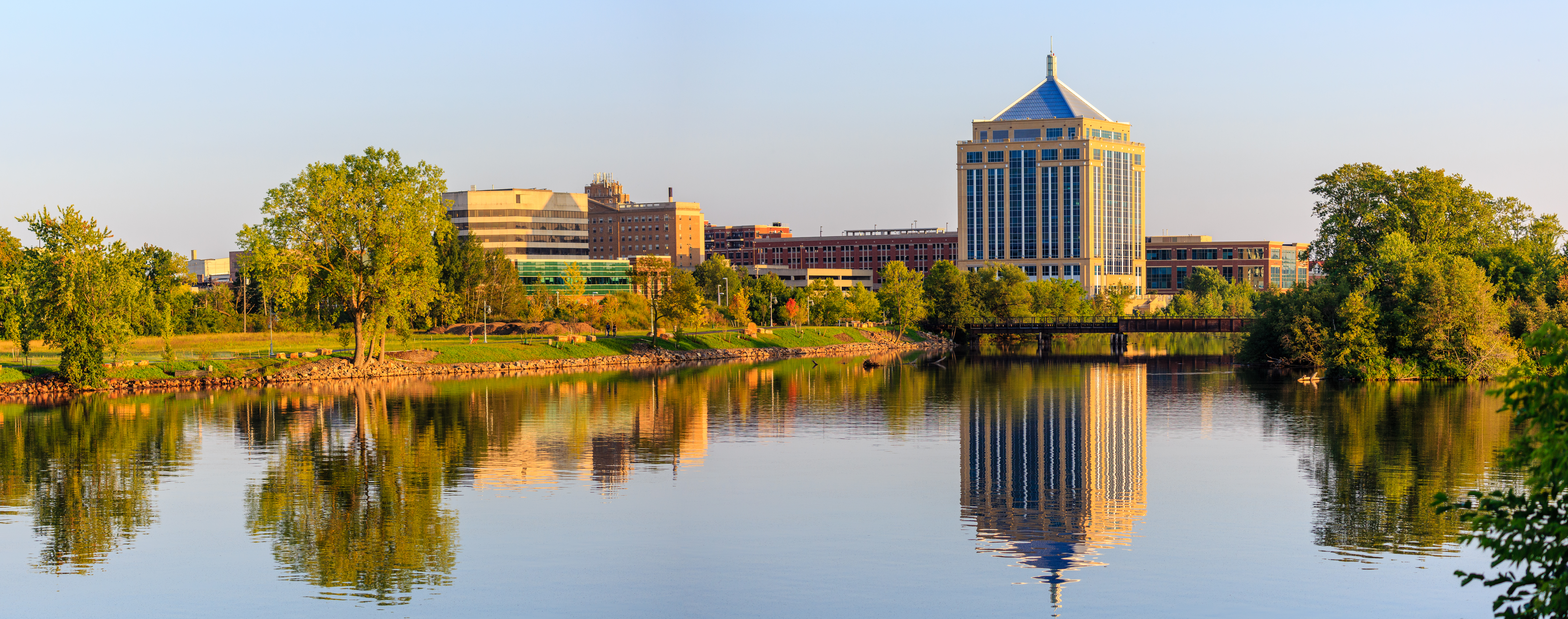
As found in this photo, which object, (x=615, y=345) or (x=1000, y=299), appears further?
(x=1000, y=299)

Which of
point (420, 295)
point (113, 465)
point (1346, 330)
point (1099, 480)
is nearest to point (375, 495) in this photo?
point (113, 465)

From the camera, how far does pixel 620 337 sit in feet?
431

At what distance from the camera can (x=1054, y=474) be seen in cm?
4459

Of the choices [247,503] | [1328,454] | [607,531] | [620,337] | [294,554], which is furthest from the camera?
[620,337]

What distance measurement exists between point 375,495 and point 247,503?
3511 mm

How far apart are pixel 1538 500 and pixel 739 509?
22.9 m

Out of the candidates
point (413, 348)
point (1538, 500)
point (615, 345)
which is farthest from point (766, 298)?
point (1538, 500)

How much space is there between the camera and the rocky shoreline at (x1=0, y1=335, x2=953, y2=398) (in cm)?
7925

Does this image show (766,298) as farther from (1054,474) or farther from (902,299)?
(1054,474)

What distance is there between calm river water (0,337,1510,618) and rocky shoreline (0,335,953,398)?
11286mm

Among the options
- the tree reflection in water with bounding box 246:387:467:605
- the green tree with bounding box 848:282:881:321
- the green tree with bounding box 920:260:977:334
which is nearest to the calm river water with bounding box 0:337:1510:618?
the tree reflection in water with bounding box 246:387:467:605

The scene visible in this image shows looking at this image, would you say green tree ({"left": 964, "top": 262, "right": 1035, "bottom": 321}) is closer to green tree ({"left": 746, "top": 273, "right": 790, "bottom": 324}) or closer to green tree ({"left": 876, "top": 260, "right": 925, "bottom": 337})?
green tree ({"left": 876, "top": 260, "right": 925, "bottom": 337})

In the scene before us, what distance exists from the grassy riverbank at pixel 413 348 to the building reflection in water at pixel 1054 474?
45.0 m

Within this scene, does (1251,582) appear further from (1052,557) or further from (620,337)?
(620,337)
